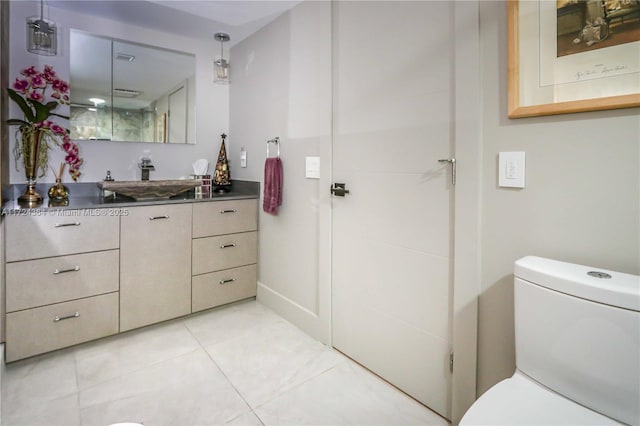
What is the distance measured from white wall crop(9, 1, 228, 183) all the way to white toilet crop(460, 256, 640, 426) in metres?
2.76

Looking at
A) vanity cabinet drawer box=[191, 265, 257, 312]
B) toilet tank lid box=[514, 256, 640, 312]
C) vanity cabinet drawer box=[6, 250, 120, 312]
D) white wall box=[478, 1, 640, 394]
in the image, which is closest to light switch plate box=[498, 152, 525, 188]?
white wall box=[478, 1, 640, 394]

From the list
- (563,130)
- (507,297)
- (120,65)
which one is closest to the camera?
(563,130)

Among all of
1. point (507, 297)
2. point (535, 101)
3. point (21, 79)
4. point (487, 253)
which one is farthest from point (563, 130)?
point (21, 79)

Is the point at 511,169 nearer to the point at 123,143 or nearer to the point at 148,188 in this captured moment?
the point at 148,188

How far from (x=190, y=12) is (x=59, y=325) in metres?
2.24

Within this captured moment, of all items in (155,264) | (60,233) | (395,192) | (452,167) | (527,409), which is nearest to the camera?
(527,409)

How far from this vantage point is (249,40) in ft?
9.55

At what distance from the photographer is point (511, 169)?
4.25 ft

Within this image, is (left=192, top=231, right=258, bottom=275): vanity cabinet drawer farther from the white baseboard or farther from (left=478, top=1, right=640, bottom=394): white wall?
(left=478, top=1, right=640, bottom=394): white wall

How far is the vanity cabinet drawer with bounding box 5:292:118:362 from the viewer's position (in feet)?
6.28

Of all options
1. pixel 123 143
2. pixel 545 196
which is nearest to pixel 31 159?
pixel 123 143

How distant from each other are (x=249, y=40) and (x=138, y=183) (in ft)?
4.95

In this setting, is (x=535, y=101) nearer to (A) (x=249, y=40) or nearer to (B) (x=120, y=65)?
(A) (x=249, y=40)

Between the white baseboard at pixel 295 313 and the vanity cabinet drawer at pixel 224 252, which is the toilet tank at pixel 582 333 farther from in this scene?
the vanity cabinet drawer at pixel 224 252
